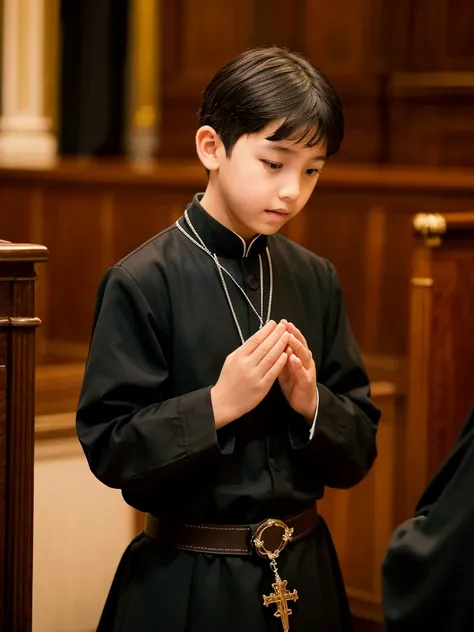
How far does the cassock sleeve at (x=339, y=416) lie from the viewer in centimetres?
263

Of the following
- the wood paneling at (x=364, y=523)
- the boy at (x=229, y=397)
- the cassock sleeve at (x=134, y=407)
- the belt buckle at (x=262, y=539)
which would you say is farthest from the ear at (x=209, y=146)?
the wood paneling at (x=364, y=523)

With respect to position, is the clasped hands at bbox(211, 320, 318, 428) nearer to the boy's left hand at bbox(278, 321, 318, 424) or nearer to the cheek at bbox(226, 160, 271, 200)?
the boy's left hand at bbox(278, 321, 318, 424)

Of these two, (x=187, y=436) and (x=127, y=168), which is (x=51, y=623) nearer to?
(x=187, y=436)

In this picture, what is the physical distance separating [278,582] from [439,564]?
23.7 inches

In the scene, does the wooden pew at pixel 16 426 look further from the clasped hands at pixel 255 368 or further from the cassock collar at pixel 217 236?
the clasped hands at pixel 255 368

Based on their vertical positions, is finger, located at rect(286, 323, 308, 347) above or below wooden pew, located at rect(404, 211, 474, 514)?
above

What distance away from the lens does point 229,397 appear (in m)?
2.50

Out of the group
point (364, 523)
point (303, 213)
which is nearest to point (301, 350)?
point (364, 523)

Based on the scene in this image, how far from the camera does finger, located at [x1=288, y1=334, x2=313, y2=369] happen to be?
2514 mm

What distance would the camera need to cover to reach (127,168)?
6.68 meters

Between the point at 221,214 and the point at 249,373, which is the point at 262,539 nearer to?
the point at 249,373

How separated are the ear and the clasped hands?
1.19 ft

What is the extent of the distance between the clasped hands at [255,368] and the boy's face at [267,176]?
22cm

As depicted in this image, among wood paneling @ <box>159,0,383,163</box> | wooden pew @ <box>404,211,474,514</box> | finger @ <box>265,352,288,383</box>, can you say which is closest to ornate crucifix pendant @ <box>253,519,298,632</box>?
finger @ <box>265,352,288,383</box>
